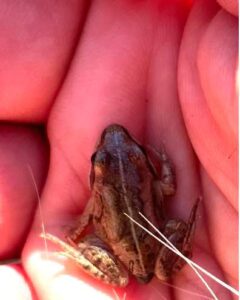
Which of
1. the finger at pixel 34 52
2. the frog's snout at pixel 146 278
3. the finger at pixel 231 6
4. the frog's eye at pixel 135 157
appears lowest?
the frog's snout at pixel 146 278

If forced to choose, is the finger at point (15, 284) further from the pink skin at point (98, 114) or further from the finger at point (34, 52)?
the finger at point (34, 52)

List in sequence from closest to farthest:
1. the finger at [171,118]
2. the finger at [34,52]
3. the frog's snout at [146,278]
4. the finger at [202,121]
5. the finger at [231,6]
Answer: the finger at [231,6], the finger at [202,121], the frog's snout at [146,278], the finger at [171,118], the finger at [34,52]

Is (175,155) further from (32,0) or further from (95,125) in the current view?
(32,0)

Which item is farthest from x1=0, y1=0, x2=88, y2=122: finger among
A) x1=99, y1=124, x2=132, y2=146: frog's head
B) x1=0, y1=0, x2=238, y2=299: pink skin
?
x1=99, y1=124, x2=132, y2=146: frog's head

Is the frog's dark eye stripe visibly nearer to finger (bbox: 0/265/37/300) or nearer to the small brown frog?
the small brown frog

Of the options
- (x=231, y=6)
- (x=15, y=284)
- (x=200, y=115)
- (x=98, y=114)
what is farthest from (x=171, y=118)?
(x=15, y=284)

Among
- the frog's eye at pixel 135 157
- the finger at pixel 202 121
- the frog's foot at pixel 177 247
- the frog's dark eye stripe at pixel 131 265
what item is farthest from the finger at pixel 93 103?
the frog's foot at pixel 177 247

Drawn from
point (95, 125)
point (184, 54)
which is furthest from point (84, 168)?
point (184, 54)
